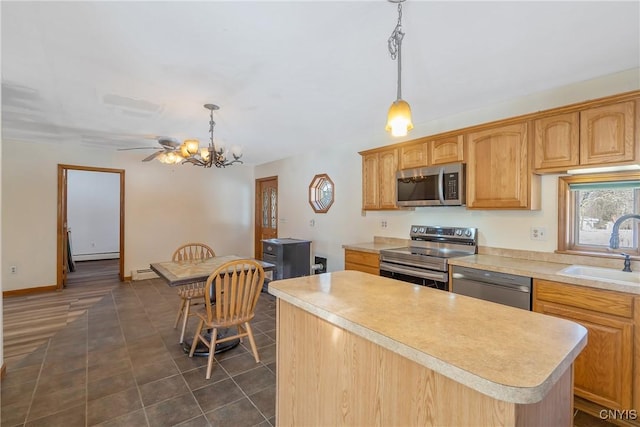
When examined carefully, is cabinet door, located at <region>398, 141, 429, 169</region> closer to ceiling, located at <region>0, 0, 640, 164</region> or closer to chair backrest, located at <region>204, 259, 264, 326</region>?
ceiling, located at <region>0, 0, 640, 164</region>

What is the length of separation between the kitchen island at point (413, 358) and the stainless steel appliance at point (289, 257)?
2.86m

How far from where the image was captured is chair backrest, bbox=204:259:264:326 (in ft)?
7.74

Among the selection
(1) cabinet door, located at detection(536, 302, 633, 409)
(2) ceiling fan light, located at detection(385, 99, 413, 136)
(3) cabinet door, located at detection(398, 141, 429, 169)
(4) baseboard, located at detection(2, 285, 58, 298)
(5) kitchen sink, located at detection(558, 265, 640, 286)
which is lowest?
(4) baseboard, located at detection(2, 285, 58, 298)

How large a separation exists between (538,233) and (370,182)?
1794mm

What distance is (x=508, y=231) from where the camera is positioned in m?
2.75

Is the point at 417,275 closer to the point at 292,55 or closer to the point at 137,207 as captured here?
the point at 292,55

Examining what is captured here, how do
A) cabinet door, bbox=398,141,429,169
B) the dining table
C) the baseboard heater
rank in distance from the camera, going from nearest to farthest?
the dining table → cabinet door, bbox=398,141,429,169 → the baseboard heater

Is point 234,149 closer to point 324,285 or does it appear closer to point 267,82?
point 267,82

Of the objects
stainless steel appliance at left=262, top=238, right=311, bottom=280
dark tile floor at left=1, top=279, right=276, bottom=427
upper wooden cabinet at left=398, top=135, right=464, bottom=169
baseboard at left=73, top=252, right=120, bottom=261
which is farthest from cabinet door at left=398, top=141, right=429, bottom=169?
baseboard at left=73, top=252, right=120, bottom=261

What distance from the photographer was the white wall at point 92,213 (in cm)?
718

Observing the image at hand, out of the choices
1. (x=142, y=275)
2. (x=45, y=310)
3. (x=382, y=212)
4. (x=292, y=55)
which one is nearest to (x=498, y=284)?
(x=382, y=212)

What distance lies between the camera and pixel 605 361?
1847 millimetres

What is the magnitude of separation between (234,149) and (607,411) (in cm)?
363

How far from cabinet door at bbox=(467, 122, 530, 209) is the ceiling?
383mm
